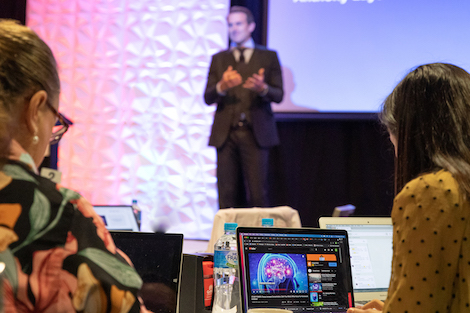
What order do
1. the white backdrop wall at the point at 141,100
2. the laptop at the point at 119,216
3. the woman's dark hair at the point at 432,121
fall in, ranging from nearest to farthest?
the woman's dark hair at the point at 432,121 < the laptop at the point at 119,216 < the white backdrop wall at the point at 141,100

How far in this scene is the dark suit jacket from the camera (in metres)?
3.87

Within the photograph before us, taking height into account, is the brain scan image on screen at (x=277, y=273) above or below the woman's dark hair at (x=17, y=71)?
below

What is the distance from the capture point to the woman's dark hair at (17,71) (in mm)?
713

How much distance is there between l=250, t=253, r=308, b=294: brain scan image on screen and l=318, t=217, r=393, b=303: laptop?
334 mm

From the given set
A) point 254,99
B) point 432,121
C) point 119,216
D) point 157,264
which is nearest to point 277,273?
point 157,264

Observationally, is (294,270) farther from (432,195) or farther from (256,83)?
(256,83)

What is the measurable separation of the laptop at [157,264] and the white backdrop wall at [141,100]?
351 cm

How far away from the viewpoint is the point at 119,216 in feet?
8.77

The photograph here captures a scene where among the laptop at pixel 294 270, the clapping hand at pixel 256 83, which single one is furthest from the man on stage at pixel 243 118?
the laptop at pixel 294 270

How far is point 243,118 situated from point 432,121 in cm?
294

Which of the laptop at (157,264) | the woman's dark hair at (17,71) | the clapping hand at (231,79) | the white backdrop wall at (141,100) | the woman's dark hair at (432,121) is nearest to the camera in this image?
the woman's dark hair at (17,71)

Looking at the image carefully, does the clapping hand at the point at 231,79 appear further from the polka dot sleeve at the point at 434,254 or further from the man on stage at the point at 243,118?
the polka dot sleeve at the point at 434,254

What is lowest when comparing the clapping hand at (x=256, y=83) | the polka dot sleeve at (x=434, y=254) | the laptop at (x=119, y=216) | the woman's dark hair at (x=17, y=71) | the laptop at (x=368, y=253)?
the laptop at (x=119, y=216)

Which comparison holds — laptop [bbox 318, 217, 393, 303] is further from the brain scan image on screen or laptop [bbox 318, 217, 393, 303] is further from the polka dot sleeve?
the polka dot sleeve
